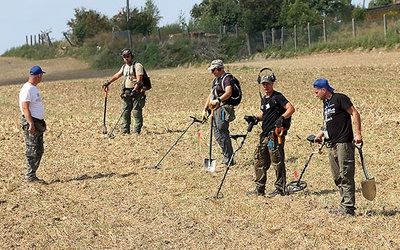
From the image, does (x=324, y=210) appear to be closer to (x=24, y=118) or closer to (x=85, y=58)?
(x=24, y=118)

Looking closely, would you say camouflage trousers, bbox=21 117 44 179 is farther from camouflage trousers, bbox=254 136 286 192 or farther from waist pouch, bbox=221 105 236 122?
camouflage trousers, bbox=254 136 286 192

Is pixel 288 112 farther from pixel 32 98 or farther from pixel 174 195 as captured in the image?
pixel 32 98

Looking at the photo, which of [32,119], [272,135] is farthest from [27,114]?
[272,135]

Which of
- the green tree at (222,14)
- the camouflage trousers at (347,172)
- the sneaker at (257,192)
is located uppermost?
the green tree at (222,14)

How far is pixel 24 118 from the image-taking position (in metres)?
10.7

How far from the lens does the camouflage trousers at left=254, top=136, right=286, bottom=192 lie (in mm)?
9102

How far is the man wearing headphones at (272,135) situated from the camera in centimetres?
902

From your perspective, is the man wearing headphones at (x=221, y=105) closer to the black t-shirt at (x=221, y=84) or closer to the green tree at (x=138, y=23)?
the black t-shirt at (x=221, y=84)

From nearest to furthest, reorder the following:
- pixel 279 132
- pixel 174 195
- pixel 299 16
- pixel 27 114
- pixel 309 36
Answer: pixel 279 132, pixel 174 195, pixel 27 114, pixel 309 36, pixel 299 16

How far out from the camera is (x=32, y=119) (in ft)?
34.7

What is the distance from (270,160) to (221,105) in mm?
2034

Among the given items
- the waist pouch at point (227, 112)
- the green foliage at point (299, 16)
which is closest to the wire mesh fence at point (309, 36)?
the green foliage at point (299, 16)

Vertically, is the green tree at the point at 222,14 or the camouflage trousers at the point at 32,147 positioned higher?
the green tree at the point at 222,14

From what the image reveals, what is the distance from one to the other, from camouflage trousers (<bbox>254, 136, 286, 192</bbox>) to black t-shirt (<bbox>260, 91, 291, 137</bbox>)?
0.52ft
